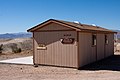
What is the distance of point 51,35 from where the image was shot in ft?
46.2

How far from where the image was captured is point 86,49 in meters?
14.3

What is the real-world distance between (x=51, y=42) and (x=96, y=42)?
3.77 m

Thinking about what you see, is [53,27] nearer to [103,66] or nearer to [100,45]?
[103,66]

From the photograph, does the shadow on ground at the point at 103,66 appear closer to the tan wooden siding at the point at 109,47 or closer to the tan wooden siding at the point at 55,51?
the tan wooden siding at the point at 55,51

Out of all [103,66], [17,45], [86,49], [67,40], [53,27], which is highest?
[53,27]

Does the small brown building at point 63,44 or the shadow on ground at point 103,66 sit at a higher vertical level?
the small brown building at point 63,44

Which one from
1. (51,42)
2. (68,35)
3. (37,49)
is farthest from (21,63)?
(68,35)

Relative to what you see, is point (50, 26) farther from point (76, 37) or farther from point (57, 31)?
point (76, 37)

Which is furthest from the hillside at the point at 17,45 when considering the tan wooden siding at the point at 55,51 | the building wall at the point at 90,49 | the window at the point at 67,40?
the window at the point at 67,40

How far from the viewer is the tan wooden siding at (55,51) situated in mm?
13242

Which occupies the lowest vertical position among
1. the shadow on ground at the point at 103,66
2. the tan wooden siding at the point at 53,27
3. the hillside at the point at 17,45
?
the shadow on ground at the point at 103,66

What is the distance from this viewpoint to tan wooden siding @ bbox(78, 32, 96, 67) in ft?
44.0

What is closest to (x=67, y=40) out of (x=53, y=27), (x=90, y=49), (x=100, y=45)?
(x=53, y=27)

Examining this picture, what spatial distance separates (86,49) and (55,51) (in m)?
1.97
